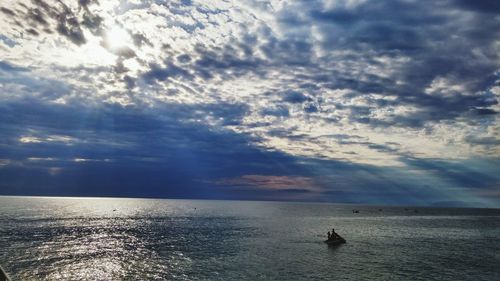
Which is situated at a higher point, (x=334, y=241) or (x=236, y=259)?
(x=334, y=241)

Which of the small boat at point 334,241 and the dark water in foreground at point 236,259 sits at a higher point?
the small boat at point 334,241

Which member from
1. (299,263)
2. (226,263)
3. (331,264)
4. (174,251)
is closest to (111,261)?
(174,251)

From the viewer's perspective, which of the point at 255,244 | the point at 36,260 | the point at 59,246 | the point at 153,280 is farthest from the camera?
the point at 255,244

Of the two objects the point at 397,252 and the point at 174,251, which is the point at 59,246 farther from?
the point at 397,252

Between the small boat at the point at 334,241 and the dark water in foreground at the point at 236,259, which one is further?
the small boat at the point at 334,241

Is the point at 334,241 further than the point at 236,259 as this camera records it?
Yes

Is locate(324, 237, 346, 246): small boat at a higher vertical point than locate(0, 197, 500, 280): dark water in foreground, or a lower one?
higher

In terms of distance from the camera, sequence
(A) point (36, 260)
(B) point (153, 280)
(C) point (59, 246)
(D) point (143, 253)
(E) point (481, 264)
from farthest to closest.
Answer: (C) point (59, 246), (D) point (143, 253), (E) point (481, 264), (A) point (36, 260), (B) point (153, 280)

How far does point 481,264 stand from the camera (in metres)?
57.9

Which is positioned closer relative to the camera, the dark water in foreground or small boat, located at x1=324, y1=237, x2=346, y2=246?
the dark water in foreground

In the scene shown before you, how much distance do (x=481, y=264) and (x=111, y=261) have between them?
58735 millimetres

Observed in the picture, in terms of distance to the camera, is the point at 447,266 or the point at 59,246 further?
the point at 59,246

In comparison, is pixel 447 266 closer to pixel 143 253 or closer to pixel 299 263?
pixel 299 263

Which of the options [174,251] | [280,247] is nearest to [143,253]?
[174,251]
